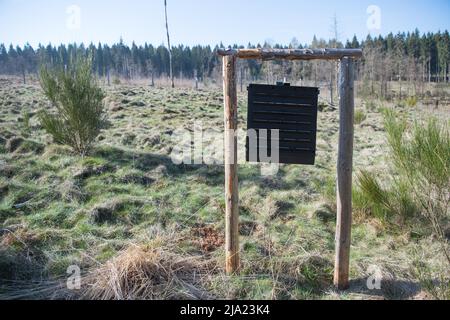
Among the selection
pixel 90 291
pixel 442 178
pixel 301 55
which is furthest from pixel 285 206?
pixel 90 291

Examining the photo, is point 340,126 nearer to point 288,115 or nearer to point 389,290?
point 288,115

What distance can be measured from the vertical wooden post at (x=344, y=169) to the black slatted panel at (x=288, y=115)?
0.24m

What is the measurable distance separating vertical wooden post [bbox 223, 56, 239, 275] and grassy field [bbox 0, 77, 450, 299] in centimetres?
26

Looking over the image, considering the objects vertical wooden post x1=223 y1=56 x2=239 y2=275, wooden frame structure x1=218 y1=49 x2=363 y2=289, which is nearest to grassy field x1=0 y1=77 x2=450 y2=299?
vertical wooden post x1=223 y1=56 x2=239 y2=275

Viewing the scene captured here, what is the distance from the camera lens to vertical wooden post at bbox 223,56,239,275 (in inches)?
125

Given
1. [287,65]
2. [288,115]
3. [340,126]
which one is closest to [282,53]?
[288,115]

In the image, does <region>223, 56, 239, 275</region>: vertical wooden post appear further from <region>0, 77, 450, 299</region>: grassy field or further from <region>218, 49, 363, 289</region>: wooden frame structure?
<region>0, 77, 450, 299</region>: grassy field

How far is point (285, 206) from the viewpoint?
509cm

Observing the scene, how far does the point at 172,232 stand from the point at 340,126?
2.37 meters

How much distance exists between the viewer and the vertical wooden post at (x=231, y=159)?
10.4 ft

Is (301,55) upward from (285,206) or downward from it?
upward

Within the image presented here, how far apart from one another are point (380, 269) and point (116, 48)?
5977 cm

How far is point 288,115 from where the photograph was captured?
124 inches
